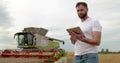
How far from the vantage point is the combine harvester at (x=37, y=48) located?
2072 centimetres

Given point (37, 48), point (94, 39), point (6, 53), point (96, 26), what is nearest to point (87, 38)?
point (94, 39)

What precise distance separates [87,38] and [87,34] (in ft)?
0.61

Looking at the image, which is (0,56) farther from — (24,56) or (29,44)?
(29,44)

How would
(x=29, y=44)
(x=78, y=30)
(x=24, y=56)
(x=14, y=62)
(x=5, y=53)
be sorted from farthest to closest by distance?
→ (x=29, y=44), (x=5, y=53), (x=24, y=56), (x=14, y=62), (x=78, y=30)

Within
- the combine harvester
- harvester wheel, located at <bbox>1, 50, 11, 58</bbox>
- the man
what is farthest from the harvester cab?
the man

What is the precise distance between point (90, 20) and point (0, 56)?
18.8 metres

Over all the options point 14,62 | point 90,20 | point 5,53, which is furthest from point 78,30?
point 5,53

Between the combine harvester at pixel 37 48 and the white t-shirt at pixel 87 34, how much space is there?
14483mm

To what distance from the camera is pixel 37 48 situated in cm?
2988

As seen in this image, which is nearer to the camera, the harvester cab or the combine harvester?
the combine harvester

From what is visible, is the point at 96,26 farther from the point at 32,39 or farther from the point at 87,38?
the point at 32,39

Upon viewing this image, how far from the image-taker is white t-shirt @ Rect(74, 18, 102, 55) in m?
5.11

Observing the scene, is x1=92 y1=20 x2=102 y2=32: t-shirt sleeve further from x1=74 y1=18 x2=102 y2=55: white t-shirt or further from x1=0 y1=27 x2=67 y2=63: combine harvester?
x1=0 y1=27 x2=67 y2=63: combine harvester

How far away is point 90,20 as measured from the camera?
→ 17.1 ft
